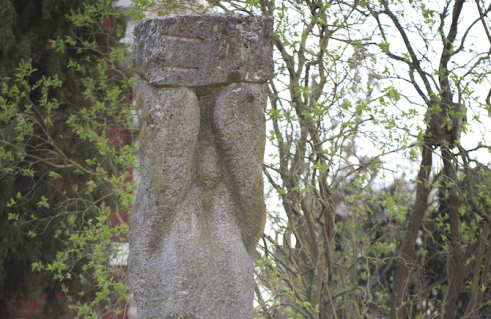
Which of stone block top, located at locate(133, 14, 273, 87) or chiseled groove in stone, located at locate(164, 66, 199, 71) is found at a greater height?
stone block top, located at locate(133, 14, 273, 87)

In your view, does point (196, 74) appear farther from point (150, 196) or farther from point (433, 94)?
point (433, 94)

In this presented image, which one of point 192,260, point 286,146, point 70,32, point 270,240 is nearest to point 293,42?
point 286,146

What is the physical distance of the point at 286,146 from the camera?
552 cm

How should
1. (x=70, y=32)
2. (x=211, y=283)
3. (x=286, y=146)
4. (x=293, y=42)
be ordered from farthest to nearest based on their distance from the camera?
(x=70, y=32)
(x=286, y=146)
(x=293, y=42)
(x=211, y=283)

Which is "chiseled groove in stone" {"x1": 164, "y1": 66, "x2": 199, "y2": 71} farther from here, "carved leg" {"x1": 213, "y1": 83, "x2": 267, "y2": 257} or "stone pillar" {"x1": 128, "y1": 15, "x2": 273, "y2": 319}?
"carved leg" {"x1": 213, "y1": 83, "x2": 267, "y2": 257}

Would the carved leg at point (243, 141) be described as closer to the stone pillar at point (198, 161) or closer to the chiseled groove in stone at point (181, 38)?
the stone pillar at point (198, 161)

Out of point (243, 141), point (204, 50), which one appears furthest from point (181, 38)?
point (243, 141)

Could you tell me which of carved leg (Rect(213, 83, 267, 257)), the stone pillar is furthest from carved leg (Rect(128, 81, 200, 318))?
carved leg (Rect(213, 83, 267, 257))

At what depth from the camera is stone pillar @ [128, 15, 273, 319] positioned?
3.11 m

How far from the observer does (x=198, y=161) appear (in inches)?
130

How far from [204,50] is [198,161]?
55 centimetres

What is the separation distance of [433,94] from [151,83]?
2673 millimetres

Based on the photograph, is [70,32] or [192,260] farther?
[70,32]

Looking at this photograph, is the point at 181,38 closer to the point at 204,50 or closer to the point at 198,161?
the point at 204,50
